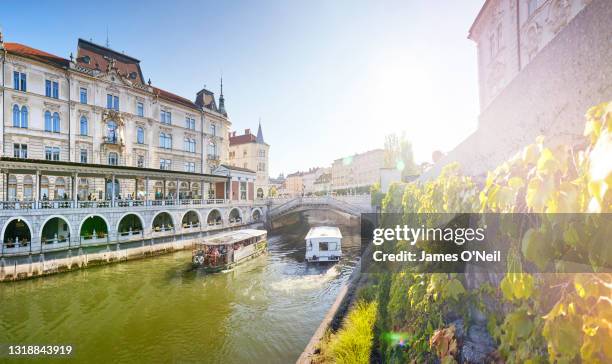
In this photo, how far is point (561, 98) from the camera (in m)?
4.79

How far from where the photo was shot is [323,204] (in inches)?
1533

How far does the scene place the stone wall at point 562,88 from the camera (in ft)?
12.5

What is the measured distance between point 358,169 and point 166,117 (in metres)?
61.8

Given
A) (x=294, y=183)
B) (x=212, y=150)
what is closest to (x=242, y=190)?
(x=212, y=150)

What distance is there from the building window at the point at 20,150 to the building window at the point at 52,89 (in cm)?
576

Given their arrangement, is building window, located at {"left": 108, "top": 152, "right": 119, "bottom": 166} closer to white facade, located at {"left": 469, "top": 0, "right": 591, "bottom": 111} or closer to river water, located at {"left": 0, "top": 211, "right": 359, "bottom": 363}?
river water, located at {"left": 0, "top": 211, "right": 359, "bottom": 363}

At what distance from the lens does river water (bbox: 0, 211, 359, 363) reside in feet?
35.7

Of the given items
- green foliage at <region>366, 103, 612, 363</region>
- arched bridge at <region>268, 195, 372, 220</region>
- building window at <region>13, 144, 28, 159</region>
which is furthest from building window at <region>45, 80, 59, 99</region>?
green foliage at <region>366, 103, 612, 363</region>

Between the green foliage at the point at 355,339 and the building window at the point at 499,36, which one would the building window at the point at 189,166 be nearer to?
the green foliage at the point at 355,339

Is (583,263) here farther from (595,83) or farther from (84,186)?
(84,186)

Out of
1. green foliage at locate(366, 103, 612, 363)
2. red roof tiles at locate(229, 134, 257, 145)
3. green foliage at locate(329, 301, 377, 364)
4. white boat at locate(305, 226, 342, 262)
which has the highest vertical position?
red roof tiles at locate(229, 134, 257, 145)

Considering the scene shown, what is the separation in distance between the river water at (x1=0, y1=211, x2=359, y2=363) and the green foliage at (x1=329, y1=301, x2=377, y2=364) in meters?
3.07

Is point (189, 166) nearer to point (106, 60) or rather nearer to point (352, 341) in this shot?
point (106, 60)

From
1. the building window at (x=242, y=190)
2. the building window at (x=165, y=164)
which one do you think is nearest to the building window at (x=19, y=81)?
the building window at (x=165, y=164)
